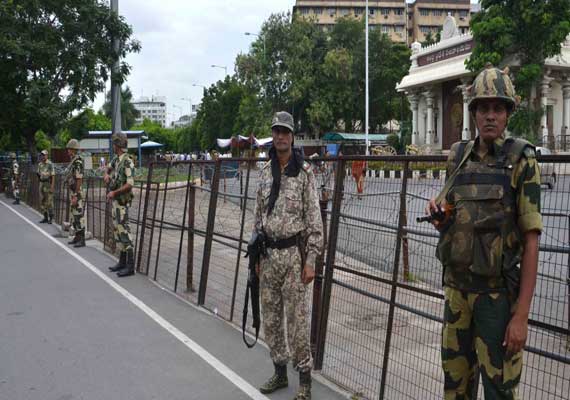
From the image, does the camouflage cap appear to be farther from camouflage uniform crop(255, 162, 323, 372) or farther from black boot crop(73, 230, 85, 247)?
black boot crop(73, 230, 85, 247)

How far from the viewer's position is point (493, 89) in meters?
2.71

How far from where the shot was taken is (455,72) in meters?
34.6

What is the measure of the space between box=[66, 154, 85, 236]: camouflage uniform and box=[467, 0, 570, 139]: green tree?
21092mm

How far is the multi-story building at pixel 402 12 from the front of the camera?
3524 inches

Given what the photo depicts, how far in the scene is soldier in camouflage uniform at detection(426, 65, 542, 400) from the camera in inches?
104

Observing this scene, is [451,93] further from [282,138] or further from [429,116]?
[282,138]

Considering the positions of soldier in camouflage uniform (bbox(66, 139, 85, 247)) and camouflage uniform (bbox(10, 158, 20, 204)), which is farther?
camouflage uniform (bbox(10, 158, 20, 204))

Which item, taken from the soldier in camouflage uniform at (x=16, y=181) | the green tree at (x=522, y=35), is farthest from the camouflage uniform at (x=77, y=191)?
the green tree at (x=522, y=35)

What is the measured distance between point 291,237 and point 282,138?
0.72 meters

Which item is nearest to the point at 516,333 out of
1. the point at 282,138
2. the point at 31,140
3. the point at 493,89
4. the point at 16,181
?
the point at 493,89

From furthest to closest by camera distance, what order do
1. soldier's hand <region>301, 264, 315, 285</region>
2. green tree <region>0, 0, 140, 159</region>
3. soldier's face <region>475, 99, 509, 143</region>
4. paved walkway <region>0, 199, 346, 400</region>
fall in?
green tree <region>0, 0, 140, 159</region>, paved walkway <region>0, 199, 346, 400</region>, soldier's hand <region>301, 264, 315, 285</region>, soldier's face <region>475, 99, 509, 143</region>

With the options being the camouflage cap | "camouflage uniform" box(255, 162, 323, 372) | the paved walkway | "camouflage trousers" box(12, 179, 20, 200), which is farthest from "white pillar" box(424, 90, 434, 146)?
"camouflage uniform" box(255, 162, 323, 372)

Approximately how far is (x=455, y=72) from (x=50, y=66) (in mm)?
22464

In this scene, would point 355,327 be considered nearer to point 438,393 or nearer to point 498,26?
point 438,393
